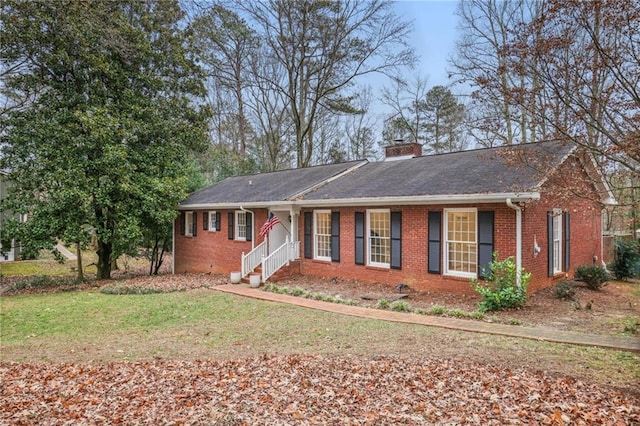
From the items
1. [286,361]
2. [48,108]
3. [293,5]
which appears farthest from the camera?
[293,5]

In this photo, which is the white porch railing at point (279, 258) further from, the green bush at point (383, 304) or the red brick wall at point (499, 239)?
the green bush at point (383, 304)

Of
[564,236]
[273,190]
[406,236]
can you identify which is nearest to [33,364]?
[406,236]

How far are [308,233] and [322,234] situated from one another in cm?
63

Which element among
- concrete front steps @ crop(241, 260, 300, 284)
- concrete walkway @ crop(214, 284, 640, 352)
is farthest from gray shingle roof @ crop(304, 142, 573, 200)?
concrete walkway @ crop(214, 284, 640, 352)

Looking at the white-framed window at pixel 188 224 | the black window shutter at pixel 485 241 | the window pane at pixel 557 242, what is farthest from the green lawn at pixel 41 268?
the window pane at pixel 557 242

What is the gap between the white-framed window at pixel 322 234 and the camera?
14734 mm

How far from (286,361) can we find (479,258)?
6627mm

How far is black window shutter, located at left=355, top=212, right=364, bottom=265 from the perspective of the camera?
13.4 m

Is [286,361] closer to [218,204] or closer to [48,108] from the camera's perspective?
[218,204]

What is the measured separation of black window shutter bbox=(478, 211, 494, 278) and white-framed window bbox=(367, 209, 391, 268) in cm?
298

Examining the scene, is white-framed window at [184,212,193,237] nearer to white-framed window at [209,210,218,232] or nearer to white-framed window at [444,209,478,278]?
white-framed window at [209,210,218,232]

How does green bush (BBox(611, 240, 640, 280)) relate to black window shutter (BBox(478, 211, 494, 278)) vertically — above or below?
below

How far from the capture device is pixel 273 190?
17.2m

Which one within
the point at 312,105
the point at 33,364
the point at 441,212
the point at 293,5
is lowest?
the point at 33,364
